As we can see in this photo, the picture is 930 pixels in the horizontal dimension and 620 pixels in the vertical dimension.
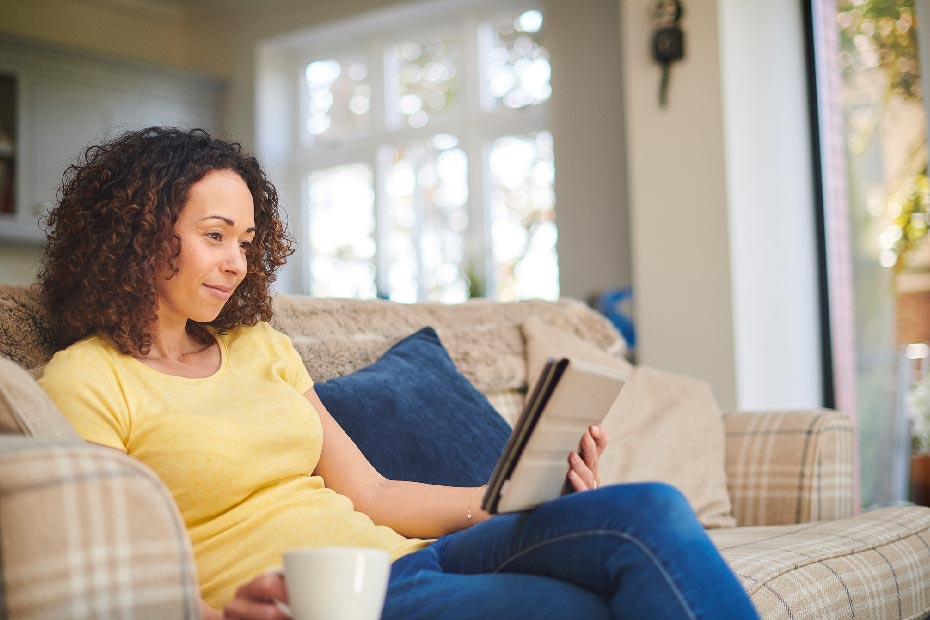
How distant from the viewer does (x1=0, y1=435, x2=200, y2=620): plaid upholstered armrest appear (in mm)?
849

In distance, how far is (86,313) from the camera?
4.49ft

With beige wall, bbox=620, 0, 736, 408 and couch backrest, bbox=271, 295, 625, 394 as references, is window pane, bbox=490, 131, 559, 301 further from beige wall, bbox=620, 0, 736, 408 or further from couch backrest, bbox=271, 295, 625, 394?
couch backrest, bbox=271, 295, 625, 394

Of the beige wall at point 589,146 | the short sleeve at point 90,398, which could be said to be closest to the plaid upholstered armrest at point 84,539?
the short sleeve at point 90,398

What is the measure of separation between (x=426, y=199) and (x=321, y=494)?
4.37 m

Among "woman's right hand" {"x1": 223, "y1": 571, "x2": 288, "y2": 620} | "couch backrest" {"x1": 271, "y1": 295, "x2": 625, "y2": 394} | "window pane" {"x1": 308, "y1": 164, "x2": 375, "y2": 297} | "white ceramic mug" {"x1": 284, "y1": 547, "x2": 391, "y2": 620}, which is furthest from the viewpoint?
"window pane" {"x1": 308, "y1": 164, "x2": 375, "y2": 297}

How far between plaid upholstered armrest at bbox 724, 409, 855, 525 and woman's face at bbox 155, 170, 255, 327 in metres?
1.27

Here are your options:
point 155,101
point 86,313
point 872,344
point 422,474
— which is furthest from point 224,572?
point 155,101

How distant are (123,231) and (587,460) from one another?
70 centimetres

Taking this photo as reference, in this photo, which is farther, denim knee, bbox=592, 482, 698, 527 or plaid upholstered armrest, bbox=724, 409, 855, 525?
plaid upholstered armrest, bbox=724, 409, 855, 525

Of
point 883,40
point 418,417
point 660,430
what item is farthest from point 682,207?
point 418,417

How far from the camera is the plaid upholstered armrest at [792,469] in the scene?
6.89 ft

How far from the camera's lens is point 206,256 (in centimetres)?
140

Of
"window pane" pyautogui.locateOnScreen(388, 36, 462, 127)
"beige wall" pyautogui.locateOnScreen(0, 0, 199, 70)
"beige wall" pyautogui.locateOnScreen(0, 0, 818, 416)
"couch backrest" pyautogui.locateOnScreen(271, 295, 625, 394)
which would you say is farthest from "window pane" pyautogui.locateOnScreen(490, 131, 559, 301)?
"couch backrest" pyautogui.locateOnScreen(271, 295, 625, 394)

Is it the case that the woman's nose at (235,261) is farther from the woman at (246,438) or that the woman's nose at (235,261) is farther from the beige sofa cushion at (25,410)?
the beige sofa cushion at (25,410)
